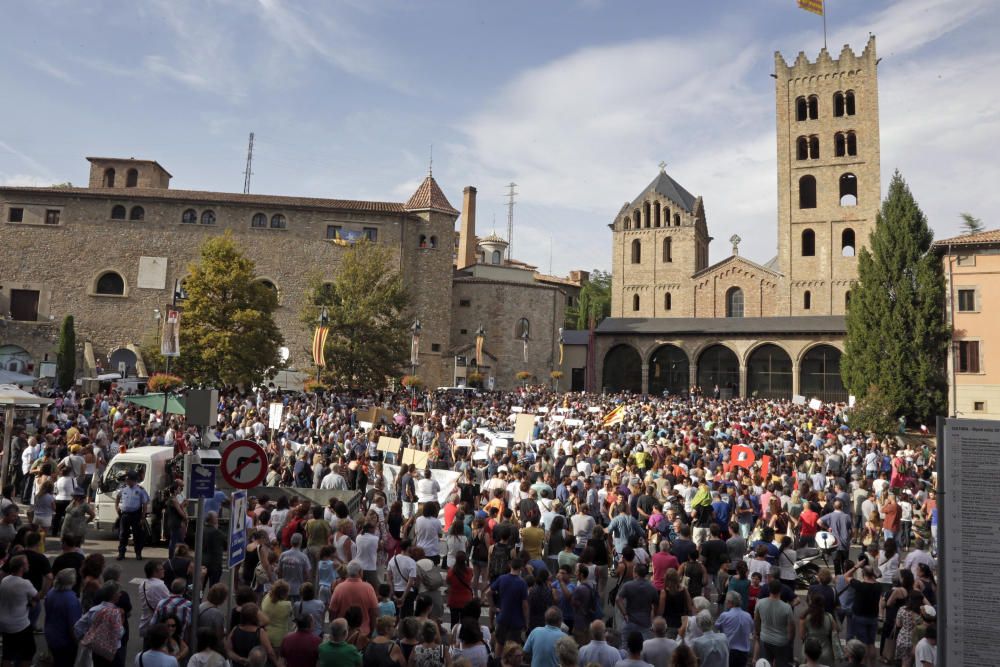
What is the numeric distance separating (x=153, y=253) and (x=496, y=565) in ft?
152

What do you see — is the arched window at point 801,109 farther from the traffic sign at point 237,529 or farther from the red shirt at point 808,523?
the traffic sign at point 237,529

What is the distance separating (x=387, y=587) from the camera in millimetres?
6785

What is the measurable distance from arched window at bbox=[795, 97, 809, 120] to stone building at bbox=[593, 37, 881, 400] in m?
0.08

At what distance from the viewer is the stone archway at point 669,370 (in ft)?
164

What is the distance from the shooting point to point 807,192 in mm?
53000

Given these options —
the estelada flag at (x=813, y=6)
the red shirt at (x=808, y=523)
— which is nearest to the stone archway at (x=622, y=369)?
the estelada flag at (x=813, y=6)

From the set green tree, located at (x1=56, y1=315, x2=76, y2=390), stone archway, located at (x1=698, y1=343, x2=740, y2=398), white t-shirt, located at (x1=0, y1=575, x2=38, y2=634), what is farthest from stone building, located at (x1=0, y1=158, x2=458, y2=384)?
white t-shirt, located at (x1=0, y1=575, x2=38, y2=634)

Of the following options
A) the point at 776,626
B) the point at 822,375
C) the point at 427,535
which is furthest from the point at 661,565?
the point at 822,375

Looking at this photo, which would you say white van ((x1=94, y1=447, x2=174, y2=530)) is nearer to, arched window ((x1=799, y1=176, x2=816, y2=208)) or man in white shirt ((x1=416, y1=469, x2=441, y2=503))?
man in white shirt ((x1=416, y1=469, x2=441, y2=503))

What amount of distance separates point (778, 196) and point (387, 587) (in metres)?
53.0

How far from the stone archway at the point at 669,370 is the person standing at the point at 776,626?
143ft


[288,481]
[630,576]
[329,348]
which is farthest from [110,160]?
[630,576]

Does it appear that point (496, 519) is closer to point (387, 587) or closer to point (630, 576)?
point (630, 576)

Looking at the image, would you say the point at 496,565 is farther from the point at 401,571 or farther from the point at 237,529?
the point at 237,529
